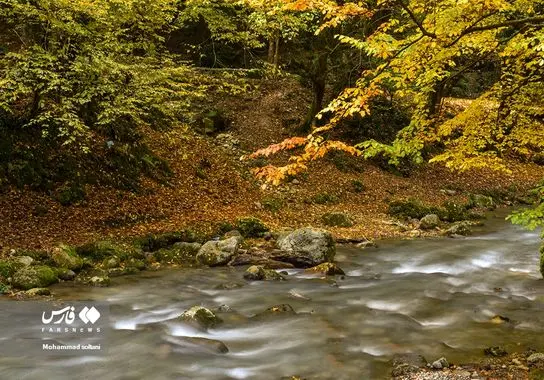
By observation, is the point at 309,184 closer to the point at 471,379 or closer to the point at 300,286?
the point at 300,286

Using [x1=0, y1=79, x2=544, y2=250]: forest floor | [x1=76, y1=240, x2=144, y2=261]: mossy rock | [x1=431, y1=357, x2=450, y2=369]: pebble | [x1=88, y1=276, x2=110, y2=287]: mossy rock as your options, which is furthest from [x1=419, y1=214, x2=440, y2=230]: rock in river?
[x1=88, y1=276, x2=110, y2=287]: mossy rock

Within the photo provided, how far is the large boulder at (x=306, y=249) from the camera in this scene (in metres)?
11.8

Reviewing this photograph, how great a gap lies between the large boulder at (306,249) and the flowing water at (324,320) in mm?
496

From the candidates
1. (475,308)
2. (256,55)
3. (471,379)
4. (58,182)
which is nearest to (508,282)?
(475,308)

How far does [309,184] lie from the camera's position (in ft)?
63.3

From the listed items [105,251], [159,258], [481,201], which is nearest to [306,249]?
[159,258]

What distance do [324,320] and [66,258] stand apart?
18.4 feet

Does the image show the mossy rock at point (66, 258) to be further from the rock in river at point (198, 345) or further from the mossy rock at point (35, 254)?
the rock in river at point (198, 345)

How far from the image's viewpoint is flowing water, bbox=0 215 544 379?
6340 millimetres

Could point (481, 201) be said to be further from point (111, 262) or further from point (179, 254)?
point (111, 262)

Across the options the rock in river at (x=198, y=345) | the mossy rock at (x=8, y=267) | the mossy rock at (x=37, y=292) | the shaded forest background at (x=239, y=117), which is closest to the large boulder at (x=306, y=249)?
the shaded forest background at (x=239, y=117)

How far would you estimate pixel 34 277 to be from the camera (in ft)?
29.3

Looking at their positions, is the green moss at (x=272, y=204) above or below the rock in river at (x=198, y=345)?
above

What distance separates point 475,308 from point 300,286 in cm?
349
